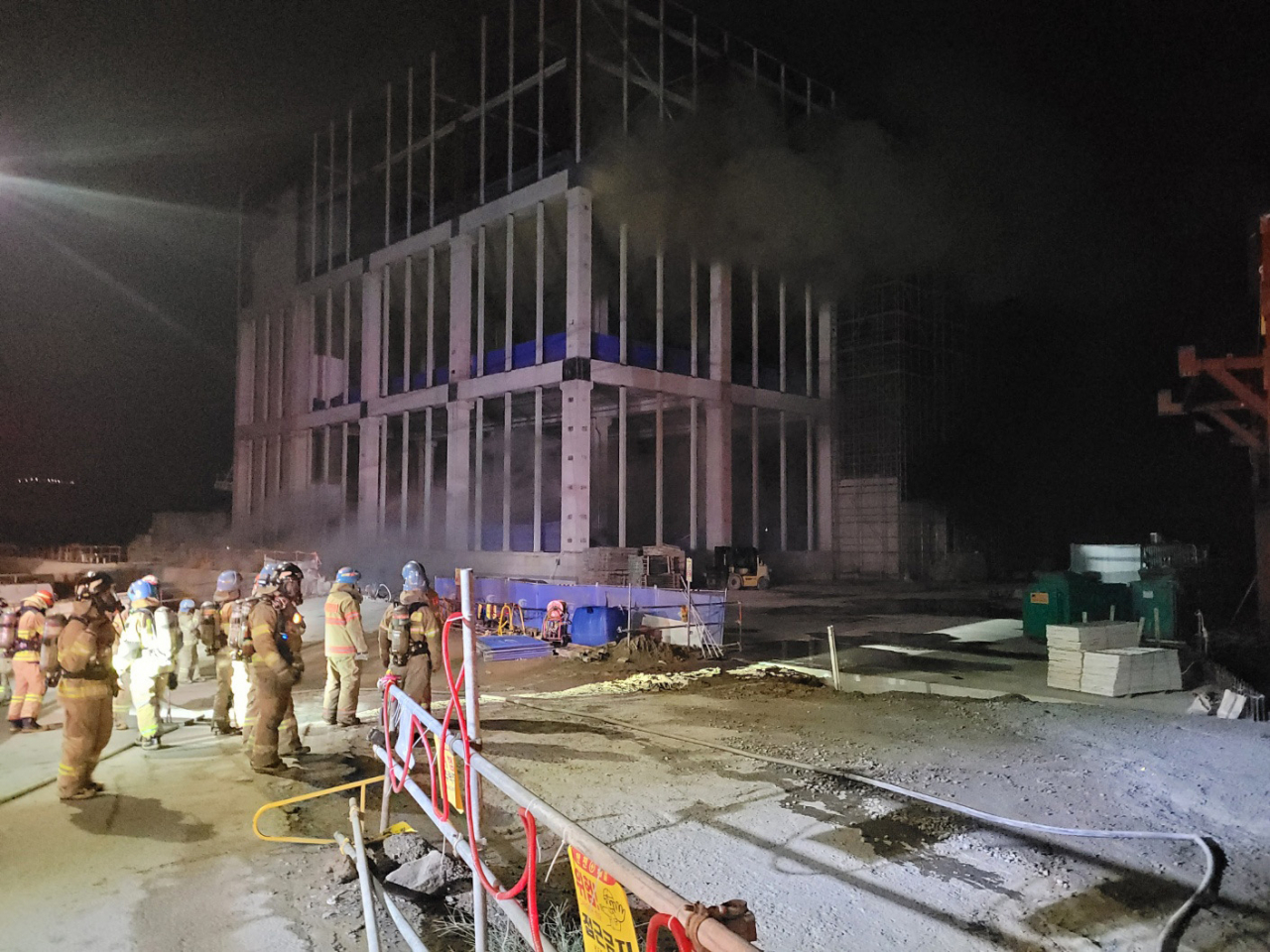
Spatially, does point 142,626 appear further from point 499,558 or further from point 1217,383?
point 499,558

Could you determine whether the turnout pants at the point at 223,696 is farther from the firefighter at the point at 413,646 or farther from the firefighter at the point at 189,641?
the firefighter at the point at 189,641

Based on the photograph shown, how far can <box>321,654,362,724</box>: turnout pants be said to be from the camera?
259 inches

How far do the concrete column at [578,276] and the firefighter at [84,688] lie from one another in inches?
607

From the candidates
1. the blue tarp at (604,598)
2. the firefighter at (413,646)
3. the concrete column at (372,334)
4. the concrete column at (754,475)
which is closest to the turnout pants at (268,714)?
the firefighter at (413,646)

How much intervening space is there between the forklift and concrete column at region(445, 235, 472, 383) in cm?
758

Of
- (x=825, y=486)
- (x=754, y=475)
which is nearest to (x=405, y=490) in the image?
(x=754, y=475)

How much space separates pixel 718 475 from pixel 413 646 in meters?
17.3

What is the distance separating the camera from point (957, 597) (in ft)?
63.8

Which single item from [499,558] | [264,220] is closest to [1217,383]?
[499,558]

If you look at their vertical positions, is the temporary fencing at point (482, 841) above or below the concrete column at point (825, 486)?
below

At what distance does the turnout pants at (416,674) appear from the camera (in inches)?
230

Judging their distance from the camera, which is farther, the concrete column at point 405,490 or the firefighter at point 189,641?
the concrete column at point 405,490

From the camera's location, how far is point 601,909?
1650mm

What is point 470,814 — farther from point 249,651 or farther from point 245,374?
point 245,374
